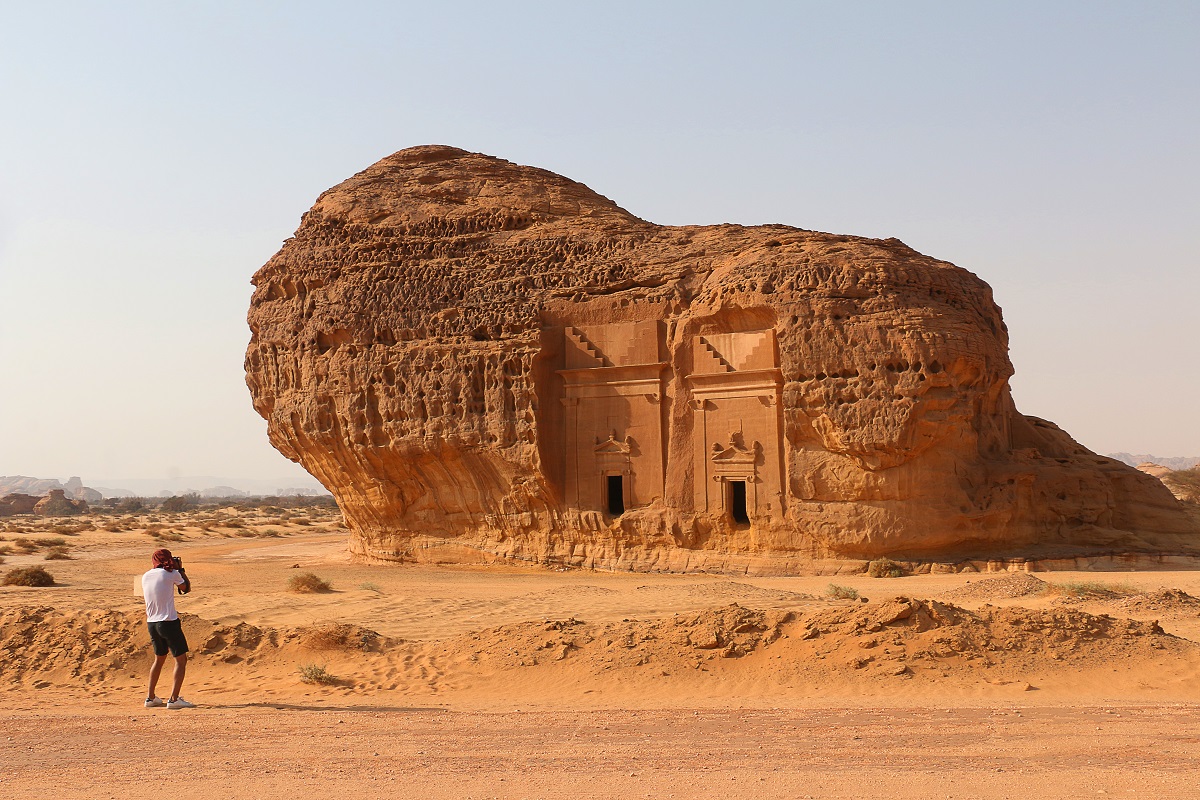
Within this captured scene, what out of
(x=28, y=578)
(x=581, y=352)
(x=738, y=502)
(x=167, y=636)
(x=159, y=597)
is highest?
(x=581, y=352)

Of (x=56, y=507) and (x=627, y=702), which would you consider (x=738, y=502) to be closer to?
(x=627, y=702)

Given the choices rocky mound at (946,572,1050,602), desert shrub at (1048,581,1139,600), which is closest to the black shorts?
rocky mound at (946,572,1050,602)

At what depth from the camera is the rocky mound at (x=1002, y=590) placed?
16.7 meters

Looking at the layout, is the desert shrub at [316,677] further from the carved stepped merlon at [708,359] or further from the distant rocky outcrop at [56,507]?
the distant rocky outcrop at [56,507]

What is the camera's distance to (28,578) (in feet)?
72.0

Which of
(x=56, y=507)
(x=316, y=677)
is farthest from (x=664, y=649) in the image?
(x=56, y=507)

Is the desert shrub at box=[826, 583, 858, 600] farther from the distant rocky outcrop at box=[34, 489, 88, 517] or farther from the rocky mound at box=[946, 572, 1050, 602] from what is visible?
the distant rocky outcrop at box=[34, 489, 88, 517]

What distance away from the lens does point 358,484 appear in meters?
28.8

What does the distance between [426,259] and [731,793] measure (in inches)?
894

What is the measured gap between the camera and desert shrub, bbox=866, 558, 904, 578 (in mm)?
21578

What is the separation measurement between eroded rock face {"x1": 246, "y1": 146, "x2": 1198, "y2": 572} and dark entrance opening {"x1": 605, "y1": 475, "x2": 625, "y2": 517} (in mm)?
62

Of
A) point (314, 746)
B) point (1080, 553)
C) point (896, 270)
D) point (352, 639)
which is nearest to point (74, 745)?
point (314, 746)

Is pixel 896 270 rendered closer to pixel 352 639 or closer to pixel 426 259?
pixel 426 259

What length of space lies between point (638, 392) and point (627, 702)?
15.3m
